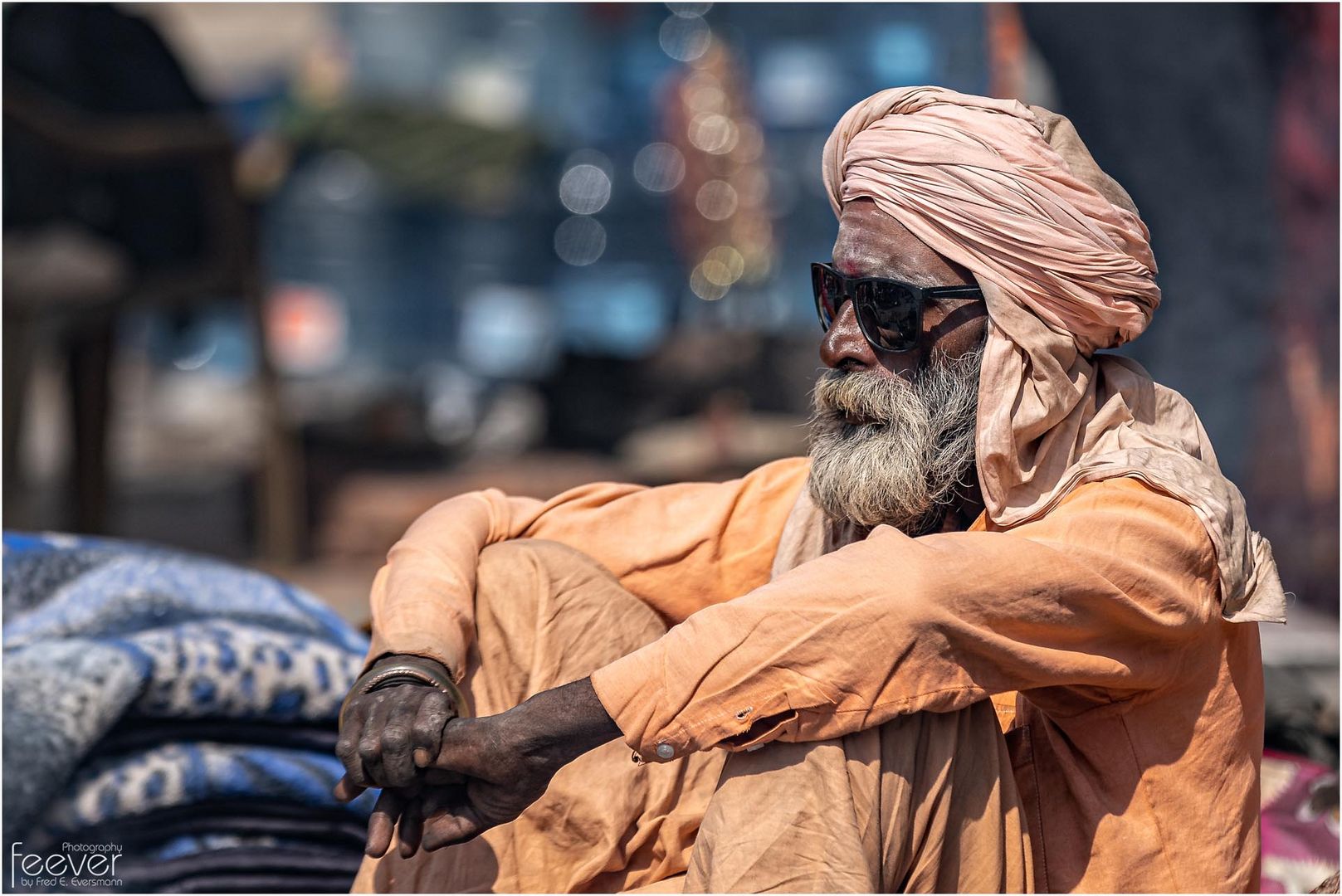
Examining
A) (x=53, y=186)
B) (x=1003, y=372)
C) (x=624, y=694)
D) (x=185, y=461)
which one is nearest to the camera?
(x=624, y=694)

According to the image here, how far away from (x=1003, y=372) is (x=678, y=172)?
1407 cm

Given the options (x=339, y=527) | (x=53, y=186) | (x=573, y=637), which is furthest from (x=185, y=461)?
(x=573, y=637)

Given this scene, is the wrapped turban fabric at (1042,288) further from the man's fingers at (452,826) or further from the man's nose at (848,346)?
the man's fingers at (452,826)

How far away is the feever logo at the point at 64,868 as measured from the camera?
2.46m

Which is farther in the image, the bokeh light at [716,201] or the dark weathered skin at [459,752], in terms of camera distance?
the bokeh light at [716,201]

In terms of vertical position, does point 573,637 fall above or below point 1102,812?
above

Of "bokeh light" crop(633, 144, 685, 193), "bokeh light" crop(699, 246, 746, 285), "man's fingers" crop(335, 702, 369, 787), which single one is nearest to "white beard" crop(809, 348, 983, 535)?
"man's fingers" crop(335, 702, 369, 787)

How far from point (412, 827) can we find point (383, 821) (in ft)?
0.16

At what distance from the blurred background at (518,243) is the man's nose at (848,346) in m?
0.35

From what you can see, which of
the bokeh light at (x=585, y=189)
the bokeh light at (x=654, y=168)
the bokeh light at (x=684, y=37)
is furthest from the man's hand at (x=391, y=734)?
the bokeh light at (x=585, y=189)

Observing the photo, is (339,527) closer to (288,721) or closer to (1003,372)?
(288,721)

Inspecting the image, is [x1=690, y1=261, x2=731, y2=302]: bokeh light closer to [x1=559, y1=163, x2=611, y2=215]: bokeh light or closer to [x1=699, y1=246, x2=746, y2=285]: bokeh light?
[x1=699, y1=246, x2=746, y2=285]: bokeh light

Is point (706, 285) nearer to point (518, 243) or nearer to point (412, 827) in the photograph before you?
point (518, 243)

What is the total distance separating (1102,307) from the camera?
198cm
